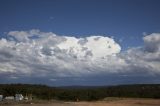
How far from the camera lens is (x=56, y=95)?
279 ft

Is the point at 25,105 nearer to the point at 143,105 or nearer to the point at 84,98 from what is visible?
the point at 143,105

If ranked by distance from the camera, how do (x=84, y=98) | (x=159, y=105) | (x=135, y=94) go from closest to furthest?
1. (x=159, y=105)
2. (x=84, y=98)
3. (x=135, y=94)

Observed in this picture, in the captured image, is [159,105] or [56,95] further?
[56,95]

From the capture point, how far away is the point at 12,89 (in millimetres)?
87562

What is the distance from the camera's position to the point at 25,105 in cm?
5406

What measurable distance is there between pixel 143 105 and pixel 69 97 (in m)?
31.8

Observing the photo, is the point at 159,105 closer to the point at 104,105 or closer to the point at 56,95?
the point at 104,105

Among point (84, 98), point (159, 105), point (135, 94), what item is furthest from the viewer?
point (135, 94)

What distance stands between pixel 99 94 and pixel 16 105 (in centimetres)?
3489

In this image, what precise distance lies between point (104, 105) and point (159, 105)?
330 inches

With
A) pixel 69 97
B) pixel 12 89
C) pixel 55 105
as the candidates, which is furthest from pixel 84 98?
pixel 55 105

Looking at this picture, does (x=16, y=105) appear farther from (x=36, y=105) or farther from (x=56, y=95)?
(x=56, y=95)

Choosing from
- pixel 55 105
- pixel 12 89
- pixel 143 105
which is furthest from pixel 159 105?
pixel 12 89

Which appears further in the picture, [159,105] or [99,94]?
[99,94]
